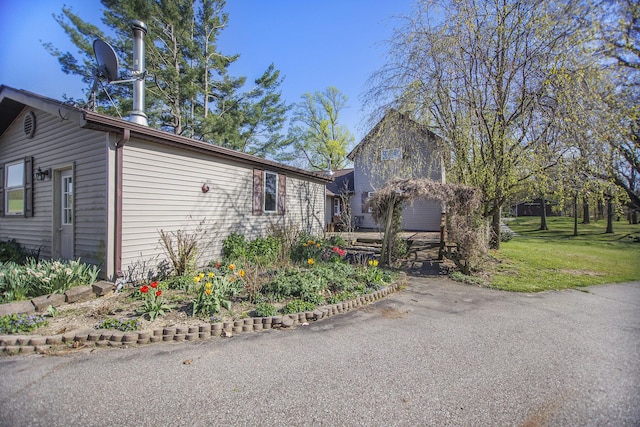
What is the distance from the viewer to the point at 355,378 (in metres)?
2.79

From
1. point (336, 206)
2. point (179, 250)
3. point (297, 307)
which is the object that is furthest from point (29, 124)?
point (336, 206)

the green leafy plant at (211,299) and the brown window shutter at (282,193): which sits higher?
the brown window shutter at (282,193)

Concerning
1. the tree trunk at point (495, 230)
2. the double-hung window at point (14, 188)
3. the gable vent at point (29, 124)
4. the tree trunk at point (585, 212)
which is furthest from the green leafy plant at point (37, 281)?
the tree trunk at point (495, 230)

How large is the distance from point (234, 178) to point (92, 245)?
358cm

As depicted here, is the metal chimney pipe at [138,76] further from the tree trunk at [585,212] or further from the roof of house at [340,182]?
the roof of house at [340,182]

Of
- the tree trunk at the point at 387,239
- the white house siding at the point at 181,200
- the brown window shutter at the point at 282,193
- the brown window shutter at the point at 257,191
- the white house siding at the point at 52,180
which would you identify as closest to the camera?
the white house siding at the point at 52,180

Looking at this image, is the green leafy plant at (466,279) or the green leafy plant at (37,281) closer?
the green leafy plant at (37,281)

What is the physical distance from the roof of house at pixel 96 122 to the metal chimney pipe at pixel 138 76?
4.21ft

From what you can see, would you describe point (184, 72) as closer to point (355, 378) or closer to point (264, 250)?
point (264, 250)

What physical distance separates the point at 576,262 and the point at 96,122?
1184 cm

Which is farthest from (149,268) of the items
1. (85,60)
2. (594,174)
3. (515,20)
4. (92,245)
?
(85,60)

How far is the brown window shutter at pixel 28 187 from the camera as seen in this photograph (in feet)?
22.8

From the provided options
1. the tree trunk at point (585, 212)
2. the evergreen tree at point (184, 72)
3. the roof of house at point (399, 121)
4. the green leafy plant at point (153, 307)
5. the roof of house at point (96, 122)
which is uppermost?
the evergreen tree at point (184, 72)

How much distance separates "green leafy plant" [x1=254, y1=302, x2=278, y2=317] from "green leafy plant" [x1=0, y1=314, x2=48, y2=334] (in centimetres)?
279
